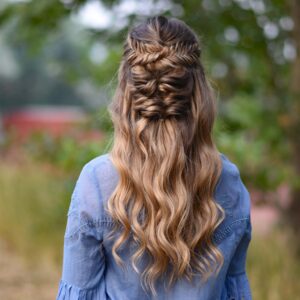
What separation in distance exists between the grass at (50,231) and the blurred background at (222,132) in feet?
0.05

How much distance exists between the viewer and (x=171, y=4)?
6094mm

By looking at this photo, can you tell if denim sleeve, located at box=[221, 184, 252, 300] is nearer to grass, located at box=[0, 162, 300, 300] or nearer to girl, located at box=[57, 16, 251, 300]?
girl, located at box=[57, 16, 251, 300]

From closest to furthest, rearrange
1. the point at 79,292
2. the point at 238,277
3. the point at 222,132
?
1. the point at 79,292
2. the point at 238,277
3. the point at 222,132

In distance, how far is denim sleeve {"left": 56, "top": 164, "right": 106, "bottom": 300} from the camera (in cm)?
225

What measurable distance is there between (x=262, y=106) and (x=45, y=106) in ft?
110

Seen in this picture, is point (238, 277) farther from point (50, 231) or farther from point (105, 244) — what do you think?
point (50, 231)

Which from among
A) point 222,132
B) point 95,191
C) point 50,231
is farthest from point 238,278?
point 50,231

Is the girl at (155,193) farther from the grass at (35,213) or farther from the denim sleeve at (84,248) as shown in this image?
the grass at (35,213)

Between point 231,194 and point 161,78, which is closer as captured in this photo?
point 161,78

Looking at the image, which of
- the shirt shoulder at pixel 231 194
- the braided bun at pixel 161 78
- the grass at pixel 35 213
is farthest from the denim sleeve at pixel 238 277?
the grass at pixel 35 213

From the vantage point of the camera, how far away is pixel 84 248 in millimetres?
2277

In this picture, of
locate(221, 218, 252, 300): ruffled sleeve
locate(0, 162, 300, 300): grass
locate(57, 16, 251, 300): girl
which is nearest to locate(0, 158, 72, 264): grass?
locate(0, 162, 300, 300): grass

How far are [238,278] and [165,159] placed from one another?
0.61 meters

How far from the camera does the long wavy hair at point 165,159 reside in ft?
7.27
